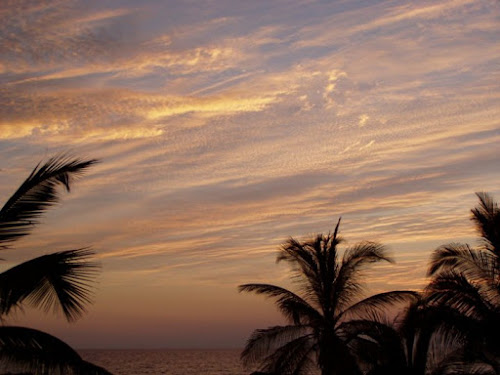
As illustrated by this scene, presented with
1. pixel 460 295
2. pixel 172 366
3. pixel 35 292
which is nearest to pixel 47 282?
A: pixel 35 292

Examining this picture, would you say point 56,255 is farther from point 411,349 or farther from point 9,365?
point 411,349

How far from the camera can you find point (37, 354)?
834cm

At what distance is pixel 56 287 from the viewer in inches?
337

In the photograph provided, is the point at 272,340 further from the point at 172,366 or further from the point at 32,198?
the point at 172,366

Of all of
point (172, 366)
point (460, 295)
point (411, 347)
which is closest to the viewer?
point (460, 295)

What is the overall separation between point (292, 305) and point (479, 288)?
269 inches

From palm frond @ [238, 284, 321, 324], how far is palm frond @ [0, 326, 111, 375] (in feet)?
46.1

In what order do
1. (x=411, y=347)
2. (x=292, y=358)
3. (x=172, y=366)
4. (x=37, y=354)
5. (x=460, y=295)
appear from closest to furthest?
(x=37, y=354), (x=460, y=295), (x=411, y=347), (x=292, y=358), (x=172, y=366)

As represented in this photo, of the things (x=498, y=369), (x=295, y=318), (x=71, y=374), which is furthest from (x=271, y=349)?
(x=71, y=374)

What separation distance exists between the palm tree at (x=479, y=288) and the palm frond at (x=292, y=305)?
541 centimetres

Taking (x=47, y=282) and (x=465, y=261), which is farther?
(x=465, y=261)

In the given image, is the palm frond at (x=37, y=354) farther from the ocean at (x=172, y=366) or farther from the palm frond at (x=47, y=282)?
the ocean at (x=172, y=366)

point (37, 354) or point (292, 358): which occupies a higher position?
point (37, 354)

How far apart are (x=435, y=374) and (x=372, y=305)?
346cm
